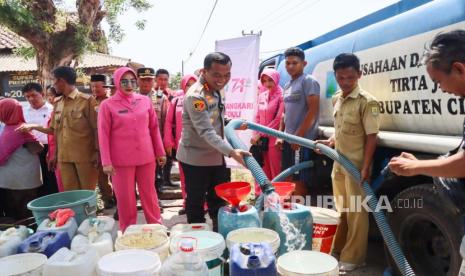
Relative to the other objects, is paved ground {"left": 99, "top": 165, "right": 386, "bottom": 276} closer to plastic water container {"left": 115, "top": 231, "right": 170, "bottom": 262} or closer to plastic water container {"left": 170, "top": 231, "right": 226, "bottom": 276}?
plastic water container {"left": 170, "top": 231, "right": 226, "bottom": 276}

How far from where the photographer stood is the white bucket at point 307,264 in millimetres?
1782

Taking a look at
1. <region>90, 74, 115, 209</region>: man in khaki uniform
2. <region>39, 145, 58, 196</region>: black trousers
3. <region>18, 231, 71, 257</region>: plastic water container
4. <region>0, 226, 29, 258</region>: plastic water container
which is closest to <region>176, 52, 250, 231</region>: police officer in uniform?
<region>18, 231, 71, 257</region>: plastic water container

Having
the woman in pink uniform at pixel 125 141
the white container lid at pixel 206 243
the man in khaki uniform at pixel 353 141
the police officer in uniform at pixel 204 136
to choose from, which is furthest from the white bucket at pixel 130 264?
the man in khaki uniform at pixel 353 141

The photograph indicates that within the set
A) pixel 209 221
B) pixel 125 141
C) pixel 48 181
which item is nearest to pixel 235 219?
pixel 125 141

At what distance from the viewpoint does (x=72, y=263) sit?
1722 mm

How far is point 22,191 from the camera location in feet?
12.5

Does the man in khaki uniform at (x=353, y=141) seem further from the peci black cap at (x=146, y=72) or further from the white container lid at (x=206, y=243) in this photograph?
the peci black cap at (x=146, y=72)

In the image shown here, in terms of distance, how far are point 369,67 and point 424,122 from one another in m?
0.72

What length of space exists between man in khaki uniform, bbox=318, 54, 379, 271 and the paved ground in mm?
103

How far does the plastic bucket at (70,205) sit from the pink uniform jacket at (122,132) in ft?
1.26

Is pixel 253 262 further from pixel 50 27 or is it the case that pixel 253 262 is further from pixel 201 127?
pixel 50 27

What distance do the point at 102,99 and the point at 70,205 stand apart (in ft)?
8.88

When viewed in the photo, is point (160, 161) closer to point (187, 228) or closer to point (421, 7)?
point (187, 228)

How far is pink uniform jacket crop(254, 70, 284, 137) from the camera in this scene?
4391 mm
